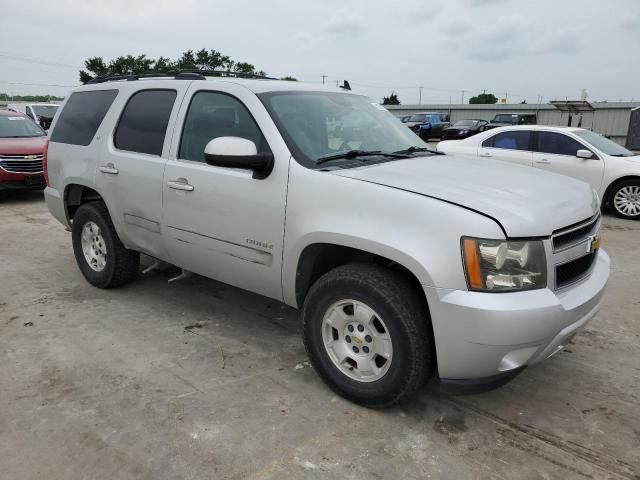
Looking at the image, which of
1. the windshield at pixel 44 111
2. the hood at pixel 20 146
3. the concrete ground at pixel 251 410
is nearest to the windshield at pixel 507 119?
the windshield at pixel 44 111

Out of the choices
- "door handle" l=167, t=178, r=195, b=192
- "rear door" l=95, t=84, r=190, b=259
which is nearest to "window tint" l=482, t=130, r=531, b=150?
"rear door" l=95, t=84, r=190, b=259

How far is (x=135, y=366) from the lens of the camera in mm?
3479

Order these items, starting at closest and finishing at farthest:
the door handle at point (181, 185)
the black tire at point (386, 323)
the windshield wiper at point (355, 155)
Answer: the black tire at point (386, 323) < the windshield wiper at point (355, 155) < the door handle at point (181, 185)

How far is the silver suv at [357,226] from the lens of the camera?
2.47 meters

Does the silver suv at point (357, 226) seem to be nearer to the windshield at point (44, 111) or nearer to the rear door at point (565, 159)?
the rear door at point (565, 159)

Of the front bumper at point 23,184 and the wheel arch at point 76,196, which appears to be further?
the front bumper at point 23,184

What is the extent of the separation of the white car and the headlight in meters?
6.45

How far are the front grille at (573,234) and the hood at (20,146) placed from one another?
906 centimetres

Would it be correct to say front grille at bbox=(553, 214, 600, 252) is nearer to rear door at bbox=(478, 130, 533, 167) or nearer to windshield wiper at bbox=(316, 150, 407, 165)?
windshield wiper at bbox=(316, 150, 407, 165)

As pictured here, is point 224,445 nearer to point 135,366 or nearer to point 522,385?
point 135,366

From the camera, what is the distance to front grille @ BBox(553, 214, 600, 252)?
2611 millimetres

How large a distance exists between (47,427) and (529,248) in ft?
8.92

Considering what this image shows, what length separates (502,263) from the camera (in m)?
2.44

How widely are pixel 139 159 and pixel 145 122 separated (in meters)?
0.32
